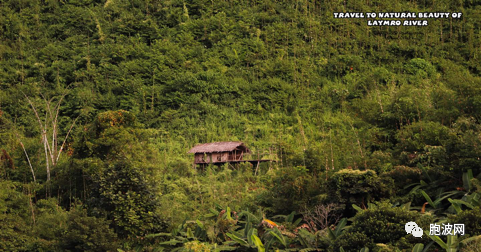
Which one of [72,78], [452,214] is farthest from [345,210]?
[72,78]

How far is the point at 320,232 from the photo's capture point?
7.63 meters

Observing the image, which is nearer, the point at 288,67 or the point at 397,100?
the point at 397,100

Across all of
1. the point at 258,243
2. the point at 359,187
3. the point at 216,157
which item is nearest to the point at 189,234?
the point at 258,243

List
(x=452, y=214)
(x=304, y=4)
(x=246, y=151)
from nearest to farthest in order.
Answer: (x=452, y=214) < (x=246, y=151) < (x=304, y=4)

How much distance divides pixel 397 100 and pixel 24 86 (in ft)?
57.9

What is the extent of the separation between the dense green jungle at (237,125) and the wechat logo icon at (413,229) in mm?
64

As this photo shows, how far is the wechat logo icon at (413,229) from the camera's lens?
258 inches

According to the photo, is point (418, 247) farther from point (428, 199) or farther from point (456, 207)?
point (428, 199)

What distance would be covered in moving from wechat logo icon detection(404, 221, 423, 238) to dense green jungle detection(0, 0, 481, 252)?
0.06m

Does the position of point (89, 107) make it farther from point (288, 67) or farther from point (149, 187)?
point (149, 187)

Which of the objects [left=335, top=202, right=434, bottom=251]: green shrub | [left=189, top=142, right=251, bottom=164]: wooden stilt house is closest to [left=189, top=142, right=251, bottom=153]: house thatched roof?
[left=189, top=142, right=251, bottom=164]: wooden stilt house

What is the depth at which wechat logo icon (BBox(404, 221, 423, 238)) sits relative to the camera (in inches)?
258

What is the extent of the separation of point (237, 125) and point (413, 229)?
42.5ft

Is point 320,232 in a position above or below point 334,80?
below
